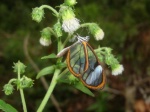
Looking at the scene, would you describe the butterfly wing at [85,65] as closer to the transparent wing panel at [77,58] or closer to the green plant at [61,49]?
the transparent wing panel at [77,58]

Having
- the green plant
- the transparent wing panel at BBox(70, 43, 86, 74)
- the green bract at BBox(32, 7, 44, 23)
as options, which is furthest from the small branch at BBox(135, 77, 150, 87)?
the transparent wing panel at BBox(70, 43, 86, 74)

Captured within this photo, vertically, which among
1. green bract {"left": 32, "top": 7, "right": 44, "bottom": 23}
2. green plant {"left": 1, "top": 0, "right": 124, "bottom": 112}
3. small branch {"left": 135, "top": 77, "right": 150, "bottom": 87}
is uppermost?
small branch {"left": 135, "top": 77, "right": 150, "bottom": 87}

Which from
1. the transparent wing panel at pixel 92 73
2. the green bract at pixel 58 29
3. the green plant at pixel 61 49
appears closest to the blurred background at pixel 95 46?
the green plant at pixel 61 49

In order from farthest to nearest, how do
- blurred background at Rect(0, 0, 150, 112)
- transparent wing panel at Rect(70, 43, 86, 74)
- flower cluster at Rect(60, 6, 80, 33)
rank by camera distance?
1. blurred background at Rect(0, 0, 150, 112)
2. flower cluster at Rect(60, 6, 80, 33)
3. transparent wing panel at Rect(70, 43, 86, 74)

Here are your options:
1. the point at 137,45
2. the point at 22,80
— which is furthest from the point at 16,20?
the point at 22,80

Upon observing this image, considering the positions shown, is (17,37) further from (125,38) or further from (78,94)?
(125,38)

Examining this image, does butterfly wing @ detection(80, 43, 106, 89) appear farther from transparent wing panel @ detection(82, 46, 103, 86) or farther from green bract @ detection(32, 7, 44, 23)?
green bract @ detection(32, 7, 44, 23)

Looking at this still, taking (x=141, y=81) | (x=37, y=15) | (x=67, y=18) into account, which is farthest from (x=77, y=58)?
(x=141, y=81)
